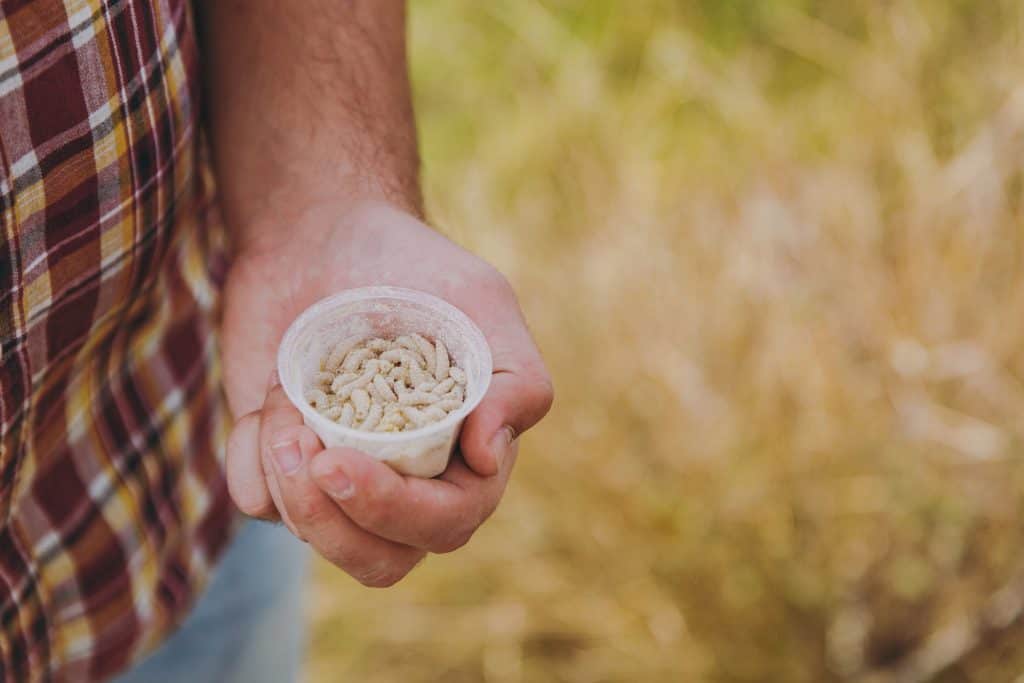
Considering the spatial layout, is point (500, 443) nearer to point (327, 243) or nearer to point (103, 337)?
point (327, 243)

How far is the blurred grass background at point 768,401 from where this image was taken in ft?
6.14

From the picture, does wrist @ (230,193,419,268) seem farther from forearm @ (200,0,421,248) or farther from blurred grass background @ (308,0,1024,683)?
blurred grass background @ (308,0,1024,683)

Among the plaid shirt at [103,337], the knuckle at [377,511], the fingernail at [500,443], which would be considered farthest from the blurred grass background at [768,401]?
the knuckle at [377,511]

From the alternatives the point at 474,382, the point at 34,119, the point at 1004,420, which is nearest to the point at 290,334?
the point at 474,382

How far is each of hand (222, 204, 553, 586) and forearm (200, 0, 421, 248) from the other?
0.04 m

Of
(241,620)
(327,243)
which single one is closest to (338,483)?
(327,243)

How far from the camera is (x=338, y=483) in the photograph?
31.3 inches

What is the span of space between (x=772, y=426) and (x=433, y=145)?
1.37 m

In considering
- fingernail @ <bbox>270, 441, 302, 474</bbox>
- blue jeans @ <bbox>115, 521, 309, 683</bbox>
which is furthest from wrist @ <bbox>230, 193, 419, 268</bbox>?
blue jeans @ <bbox>115, 521, 309, 683</bbox>

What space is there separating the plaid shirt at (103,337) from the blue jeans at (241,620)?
0.29ft

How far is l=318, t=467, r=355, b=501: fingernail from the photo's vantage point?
31.2 inches

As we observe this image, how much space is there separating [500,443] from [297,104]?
0.43 metres

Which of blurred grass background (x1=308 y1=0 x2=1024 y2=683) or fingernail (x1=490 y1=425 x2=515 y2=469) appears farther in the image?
blurred grass background (x1=308 y1=0 x2=1024 y2=683)

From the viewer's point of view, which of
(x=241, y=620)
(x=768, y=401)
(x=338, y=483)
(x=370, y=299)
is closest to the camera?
(x=338, y=483)
